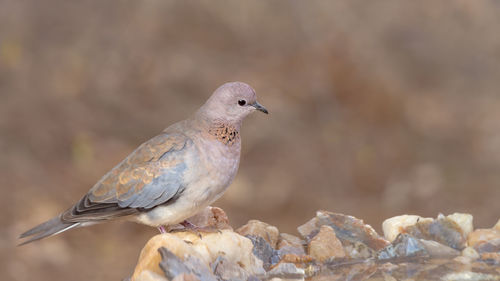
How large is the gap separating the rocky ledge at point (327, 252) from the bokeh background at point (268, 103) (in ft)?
11.4

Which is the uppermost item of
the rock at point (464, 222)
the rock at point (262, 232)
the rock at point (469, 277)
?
the rock at point (464, 222)

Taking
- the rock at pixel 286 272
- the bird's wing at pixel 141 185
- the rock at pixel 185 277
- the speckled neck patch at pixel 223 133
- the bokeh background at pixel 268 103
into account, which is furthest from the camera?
the bokeh background at pixel 268 103

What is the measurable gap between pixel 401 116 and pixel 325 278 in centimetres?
604

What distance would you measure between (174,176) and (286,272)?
66 cm

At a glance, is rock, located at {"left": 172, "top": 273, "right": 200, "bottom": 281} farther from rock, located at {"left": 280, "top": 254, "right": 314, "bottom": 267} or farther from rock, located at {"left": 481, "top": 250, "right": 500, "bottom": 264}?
rock, located at {"left": 481, "top": 250, "right": 500, "bottom": 264}

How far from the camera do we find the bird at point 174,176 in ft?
10.8

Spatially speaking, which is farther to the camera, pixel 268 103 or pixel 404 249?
pixel 268 103

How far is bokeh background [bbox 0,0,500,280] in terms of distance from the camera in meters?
7.38

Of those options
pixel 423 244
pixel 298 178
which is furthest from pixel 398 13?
pixel 423 244

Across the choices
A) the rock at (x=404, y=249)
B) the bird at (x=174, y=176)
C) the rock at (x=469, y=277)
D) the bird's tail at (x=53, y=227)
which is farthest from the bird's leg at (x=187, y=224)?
the rock at (x=469, y=277)

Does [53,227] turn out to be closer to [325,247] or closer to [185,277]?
[185,277]

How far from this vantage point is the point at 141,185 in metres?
3.33

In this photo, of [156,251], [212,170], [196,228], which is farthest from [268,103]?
[156,251]

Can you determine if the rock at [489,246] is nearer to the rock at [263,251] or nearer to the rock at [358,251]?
the rock at [358,251]
